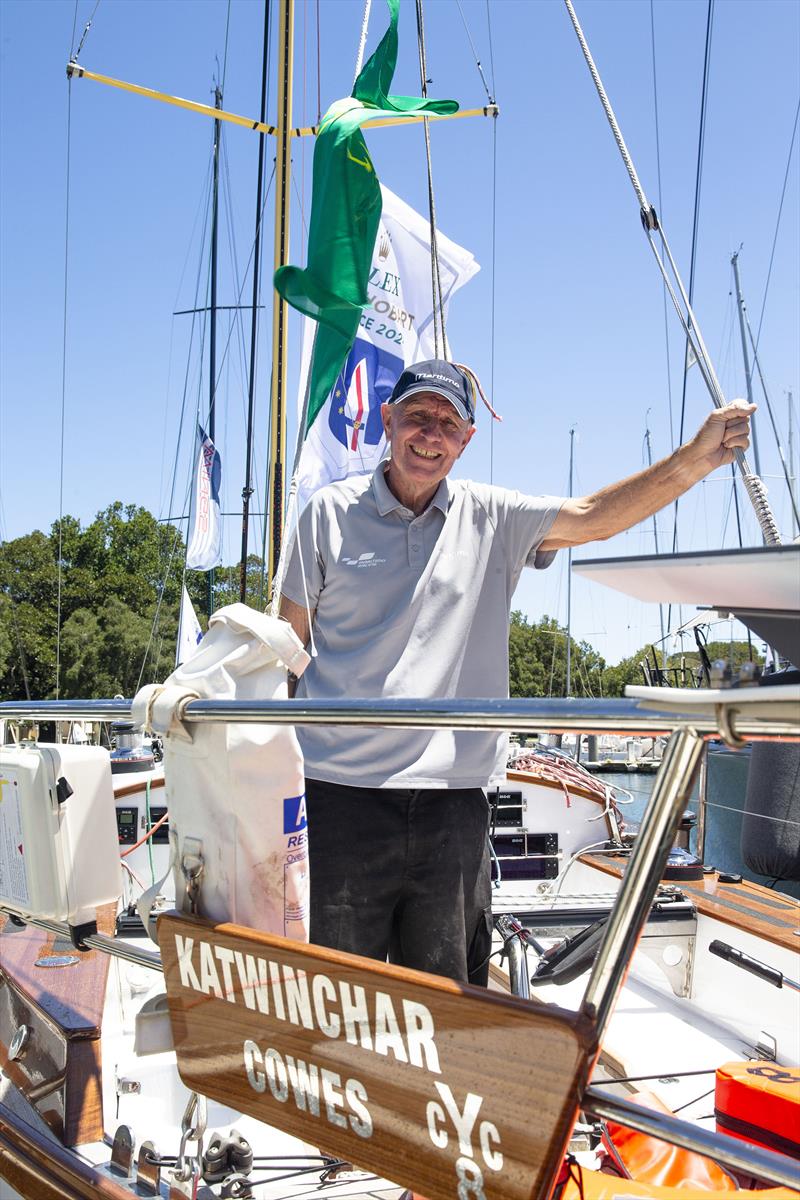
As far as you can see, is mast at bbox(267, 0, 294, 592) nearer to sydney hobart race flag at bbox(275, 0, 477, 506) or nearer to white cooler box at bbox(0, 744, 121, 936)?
sydney hobart race flag at bbox(275, 0, 477, 506)

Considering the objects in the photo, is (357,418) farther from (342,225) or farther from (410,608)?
(410,608)

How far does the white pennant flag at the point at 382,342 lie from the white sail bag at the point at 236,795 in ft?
11.6

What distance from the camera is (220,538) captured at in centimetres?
1278

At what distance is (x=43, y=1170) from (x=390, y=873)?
2.94 ft

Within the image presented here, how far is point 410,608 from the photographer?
222 cm

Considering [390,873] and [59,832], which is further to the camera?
[390,873]

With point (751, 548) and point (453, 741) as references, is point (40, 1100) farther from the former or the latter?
point (751, 548)

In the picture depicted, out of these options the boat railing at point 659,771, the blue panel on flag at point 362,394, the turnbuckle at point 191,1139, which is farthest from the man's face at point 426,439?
the blue panel on flag at point 362,394

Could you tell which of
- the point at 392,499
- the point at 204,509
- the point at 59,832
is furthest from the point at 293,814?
the point at 204,509

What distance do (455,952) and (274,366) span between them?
9.34 ft

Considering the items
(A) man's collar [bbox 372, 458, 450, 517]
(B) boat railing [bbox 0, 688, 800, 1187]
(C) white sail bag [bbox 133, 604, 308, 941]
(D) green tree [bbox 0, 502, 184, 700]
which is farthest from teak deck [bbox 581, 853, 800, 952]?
(D) green tree [bbox 0, 502, 184, 700]

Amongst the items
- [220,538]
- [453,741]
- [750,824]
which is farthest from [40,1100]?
[220,538]

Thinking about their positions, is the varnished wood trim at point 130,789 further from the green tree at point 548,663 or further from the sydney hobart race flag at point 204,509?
the green tree at point 548,663

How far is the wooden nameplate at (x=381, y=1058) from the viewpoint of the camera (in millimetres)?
1114
